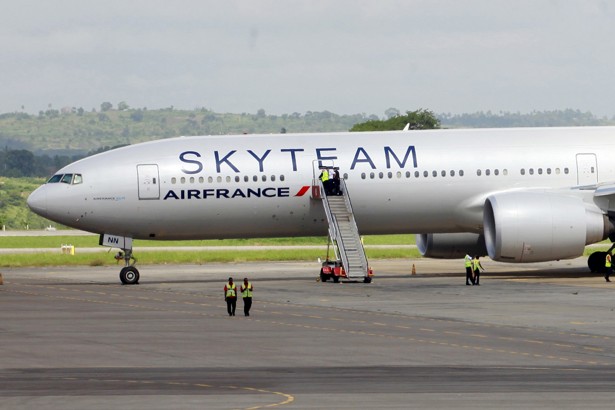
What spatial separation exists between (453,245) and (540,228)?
7.80m

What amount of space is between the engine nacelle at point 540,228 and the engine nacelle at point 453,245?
19.1ft

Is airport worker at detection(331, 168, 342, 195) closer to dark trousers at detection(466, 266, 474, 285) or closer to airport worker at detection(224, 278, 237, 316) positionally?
dark trousers at detection(466, 266, 474, 285)

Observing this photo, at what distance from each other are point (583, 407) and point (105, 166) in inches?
1317

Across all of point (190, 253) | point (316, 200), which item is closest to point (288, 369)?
point (316, 200)

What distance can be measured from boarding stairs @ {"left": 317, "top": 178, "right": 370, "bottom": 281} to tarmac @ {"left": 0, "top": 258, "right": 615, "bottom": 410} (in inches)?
38.0

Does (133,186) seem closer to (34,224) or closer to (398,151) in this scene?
(398,151)

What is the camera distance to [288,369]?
25797 millimetres

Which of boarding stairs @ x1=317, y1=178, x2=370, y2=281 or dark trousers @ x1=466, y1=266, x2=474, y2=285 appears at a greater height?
boarding stairs @ x1=317, y1=178, x2=370, y2=281

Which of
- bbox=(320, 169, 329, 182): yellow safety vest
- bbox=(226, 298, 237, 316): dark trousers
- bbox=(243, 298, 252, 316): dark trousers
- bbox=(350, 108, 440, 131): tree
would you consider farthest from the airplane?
bbox=(350, 108, 440, 131): tree

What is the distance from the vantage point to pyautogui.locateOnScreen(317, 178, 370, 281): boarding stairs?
49.7 m

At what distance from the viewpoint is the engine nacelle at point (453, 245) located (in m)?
56.0

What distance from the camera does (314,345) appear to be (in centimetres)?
2992

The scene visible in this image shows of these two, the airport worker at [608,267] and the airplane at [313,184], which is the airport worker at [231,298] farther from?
the airport worker at [608,267]

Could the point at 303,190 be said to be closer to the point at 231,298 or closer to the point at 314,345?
the point at 231,298
